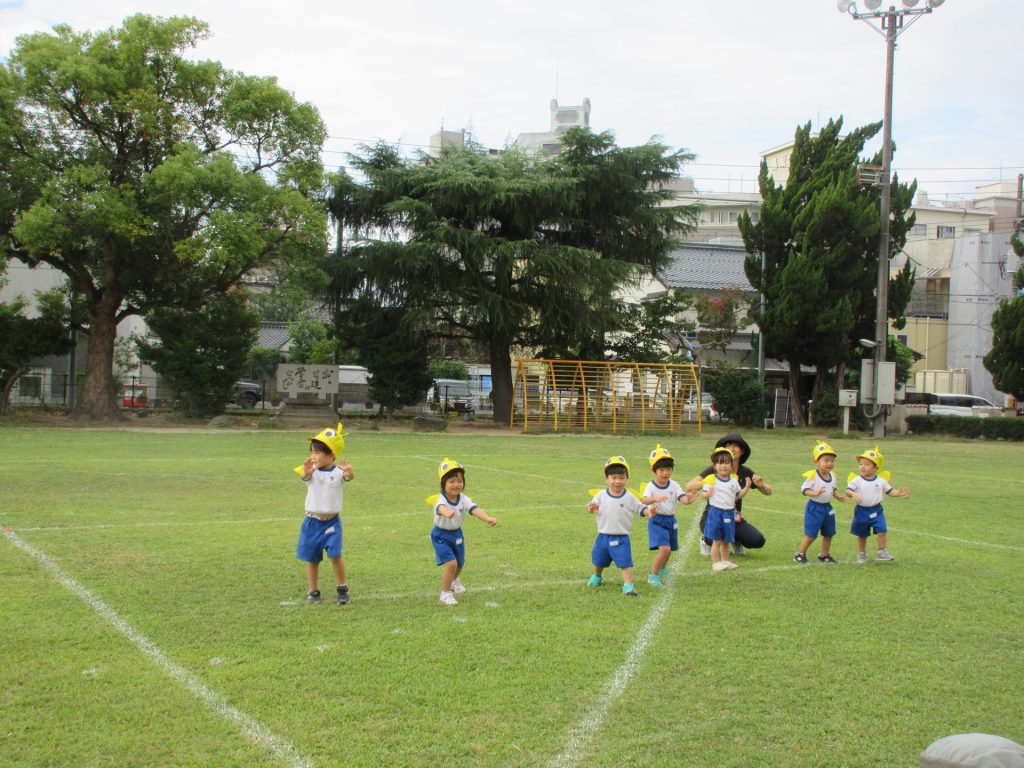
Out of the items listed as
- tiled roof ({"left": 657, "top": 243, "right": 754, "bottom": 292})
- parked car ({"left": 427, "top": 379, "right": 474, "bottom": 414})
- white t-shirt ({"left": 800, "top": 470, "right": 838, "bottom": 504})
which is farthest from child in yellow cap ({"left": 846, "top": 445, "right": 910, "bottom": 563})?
tiled roof ({"left": 657, "top": 243, "right": 754, "bottom": 292})

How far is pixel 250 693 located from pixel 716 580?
14.6 feet

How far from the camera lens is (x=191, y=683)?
5.29 m

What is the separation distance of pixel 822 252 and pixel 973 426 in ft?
26.5

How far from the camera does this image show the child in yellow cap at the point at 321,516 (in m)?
7.12

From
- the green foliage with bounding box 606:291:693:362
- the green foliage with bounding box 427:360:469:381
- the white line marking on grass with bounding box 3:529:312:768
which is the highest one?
the green foliage with bounding box 606:291:693:362

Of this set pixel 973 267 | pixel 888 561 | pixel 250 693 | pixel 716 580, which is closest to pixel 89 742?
pixel 250 693

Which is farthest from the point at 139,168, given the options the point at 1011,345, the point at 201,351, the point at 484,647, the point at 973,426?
the point at 1011,345

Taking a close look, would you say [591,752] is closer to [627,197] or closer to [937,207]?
[627,197]

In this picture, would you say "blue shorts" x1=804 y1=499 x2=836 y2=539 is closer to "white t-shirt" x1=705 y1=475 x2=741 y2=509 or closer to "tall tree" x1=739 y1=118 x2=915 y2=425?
"white t-shirt" x1=705 y1=475 x2=741 y2=509

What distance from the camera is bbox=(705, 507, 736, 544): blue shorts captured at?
28.5 feet

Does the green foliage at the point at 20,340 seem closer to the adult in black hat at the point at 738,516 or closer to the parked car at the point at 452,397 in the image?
the parked car at the point at 452,397

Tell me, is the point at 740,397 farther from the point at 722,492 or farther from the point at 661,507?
the point at 661,507

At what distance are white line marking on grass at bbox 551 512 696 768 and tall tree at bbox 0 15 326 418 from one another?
21579 millimetres

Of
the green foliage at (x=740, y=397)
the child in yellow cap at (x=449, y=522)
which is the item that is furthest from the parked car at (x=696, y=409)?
the child in yellow cap at (x=449, y=522)
